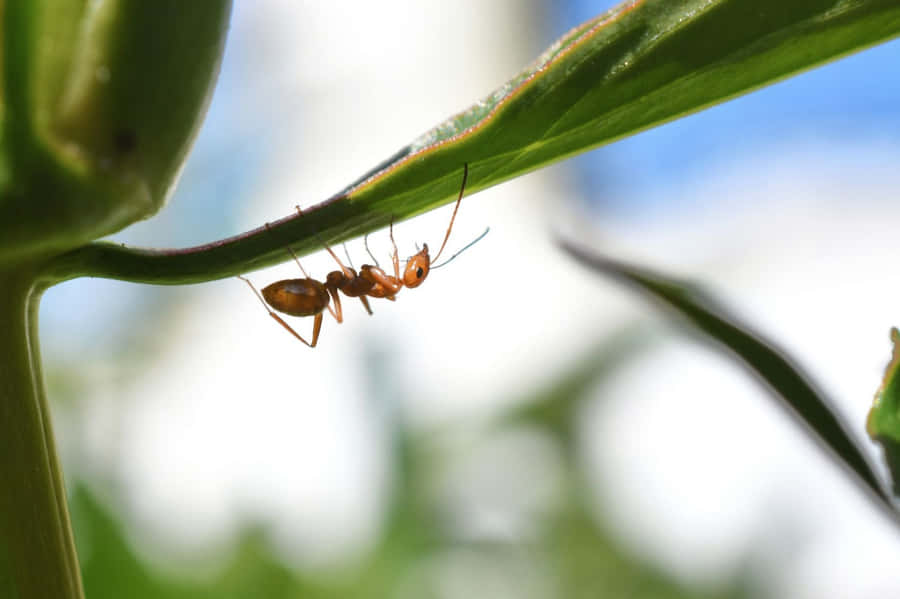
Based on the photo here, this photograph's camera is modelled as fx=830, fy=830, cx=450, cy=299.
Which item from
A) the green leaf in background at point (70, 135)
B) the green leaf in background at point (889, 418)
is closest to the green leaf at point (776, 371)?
the green leaf in background at point (889, 418)

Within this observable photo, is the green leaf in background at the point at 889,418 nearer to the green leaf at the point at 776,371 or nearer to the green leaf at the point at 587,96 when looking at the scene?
the green leaf at the point at 776,371

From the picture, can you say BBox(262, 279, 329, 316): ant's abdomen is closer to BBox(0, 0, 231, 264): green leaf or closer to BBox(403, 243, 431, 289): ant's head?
BBox(403, 243, 431, 289): ant's head

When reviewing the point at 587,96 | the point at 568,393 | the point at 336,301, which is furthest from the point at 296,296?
the point at 568,393

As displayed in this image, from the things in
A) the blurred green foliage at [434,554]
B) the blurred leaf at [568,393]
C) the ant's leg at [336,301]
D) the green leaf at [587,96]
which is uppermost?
the ant's leg at [336,301]

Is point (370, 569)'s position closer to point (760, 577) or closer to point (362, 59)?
point (760, 577)

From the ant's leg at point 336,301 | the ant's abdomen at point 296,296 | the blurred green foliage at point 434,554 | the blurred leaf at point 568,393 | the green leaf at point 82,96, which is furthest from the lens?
the blurred leaf at point 568,393

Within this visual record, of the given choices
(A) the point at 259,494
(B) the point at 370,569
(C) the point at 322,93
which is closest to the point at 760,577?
(B) the point at 370,569

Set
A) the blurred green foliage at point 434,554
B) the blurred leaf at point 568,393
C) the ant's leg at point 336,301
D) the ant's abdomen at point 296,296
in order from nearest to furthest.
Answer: the ant's abdomen at point 296,296 < the ant's leg at point 336,301 < the blurred green foliage at point 434,554 < the blurred leaf at point 568,393

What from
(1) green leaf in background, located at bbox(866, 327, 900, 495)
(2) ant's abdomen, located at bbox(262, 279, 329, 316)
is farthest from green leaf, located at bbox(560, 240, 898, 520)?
(2) ant's abdomen, located at bbox(262, 279, 329, 316)
